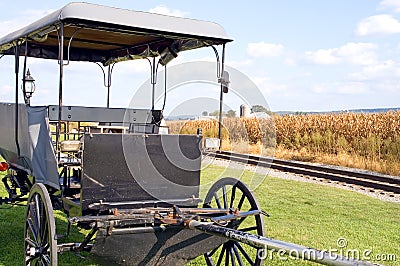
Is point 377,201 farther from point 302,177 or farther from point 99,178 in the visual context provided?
point 99,178

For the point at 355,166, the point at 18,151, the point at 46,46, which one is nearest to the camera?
the point at 18,151

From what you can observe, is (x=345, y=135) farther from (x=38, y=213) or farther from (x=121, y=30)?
(x=38, y=213)

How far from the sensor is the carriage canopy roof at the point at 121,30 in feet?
16.4

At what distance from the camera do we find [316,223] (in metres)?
8.30

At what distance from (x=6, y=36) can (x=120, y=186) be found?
2.95 m

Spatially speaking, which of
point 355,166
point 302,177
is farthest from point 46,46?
point 355,166

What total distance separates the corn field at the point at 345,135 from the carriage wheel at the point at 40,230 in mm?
12145

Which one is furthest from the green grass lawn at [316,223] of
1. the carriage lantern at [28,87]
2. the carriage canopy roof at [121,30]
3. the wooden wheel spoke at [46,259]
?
the carriage canopy roof at [121,30]

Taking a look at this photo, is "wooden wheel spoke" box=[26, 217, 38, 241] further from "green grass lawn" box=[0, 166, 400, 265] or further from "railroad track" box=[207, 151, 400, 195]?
"railroad track" box=[207, 151, 400, 195]

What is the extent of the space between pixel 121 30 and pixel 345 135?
17.3 meters

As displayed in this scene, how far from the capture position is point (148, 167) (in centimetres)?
521

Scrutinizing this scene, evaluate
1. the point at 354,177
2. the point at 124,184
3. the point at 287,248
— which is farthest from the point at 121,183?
the point at 354,177

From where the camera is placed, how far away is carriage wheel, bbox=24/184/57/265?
4.41 m

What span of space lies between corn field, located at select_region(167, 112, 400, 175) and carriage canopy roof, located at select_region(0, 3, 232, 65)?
993cm
